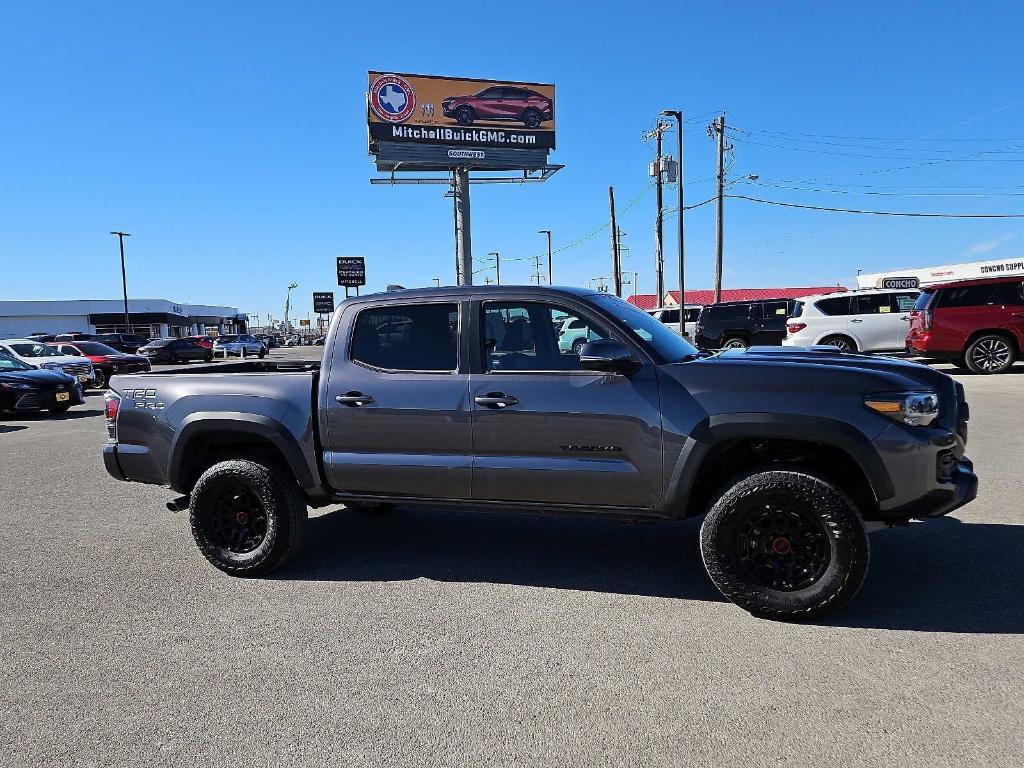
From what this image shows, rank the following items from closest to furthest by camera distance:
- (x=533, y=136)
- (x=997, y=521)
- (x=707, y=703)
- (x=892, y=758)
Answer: (x=892, y=758) → (x=707, y=703) → (x=997, y=521) → (x=533, y=136)

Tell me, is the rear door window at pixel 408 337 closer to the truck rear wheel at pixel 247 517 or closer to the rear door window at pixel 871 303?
the truck rear wheel at pixel 247 517

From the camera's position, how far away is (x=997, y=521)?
5160 mm

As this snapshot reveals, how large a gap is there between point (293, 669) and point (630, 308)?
2.96 metres

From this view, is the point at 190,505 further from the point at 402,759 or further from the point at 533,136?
the point at 533,136

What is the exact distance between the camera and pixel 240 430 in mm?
4531

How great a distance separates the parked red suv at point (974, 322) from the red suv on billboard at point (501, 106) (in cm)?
3368

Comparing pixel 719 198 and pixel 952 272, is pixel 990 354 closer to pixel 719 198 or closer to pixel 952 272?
pixel 719 198

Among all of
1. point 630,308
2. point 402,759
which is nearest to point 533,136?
point 630,308

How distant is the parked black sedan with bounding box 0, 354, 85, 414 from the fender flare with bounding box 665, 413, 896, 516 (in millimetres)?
14093

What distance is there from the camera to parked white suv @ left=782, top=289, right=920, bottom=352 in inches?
677

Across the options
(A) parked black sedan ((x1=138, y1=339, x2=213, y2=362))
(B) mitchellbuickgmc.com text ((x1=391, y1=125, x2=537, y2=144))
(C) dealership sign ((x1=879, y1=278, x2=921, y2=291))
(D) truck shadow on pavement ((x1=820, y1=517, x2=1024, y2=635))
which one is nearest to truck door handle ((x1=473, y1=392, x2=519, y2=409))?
(D) truck shadow on pavement ((x1=820, y1=517, x2=1024, y2=635))

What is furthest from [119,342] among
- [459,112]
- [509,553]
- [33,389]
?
[509,553]

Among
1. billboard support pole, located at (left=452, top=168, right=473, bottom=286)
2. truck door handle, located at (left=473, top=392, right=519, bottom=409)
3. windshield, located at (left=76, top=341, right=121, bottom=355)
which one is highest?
billboard support pole, located at (left=452, top=168, right=473, bottom=286)

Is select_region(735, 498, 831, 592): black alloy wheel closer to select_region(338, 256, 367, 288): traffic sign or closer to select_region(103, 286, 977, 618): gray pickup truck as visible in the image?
select_region(103, 286, 977, 618): gray pickup truck
